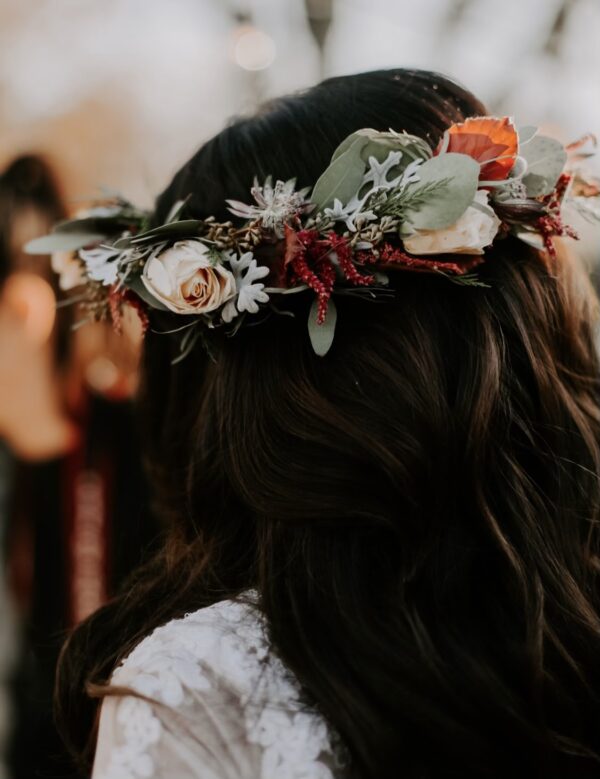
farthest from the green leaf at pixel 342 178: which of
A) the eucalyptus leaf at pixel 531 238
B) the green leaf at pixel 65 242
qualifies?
the green leaf at pixel 65 242

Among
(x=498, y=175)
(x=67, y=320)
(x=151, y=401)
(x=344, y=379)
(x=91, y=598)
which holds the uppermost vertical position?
(x=498, y=175)

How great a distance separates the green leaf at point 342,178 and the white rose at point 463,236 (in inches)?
3.8

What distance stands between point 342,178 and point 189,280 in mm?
231

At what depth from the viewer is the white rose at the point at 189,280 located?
111 centimetres

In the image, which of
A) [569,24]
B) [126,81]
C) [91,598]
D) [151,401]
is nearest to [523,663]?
[151,401]

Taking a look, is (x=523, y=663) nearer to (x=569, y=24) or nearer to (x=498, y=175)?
(x=498, y=175)

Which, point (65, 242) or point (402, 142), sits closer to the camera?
point (402, 142)

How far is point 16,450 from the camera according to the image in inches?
98.5

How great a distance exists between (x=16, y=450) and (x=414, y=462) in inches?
69.1

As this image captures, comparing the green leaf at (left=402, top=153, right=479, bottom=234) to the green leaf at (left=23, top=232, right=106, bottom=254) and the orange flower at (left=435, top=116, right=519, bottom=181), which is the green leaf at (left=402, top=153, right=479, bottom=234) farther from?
the green leaf at (left=23, top=232, right=106, bottom=254)

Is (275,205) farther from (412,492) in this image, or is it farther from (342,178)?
(412,492)

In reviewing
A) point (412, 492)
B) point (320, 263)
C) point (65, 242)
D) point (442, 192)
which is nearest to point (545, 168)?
point (442, 192)

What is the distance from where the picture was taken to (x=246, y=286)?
110cm

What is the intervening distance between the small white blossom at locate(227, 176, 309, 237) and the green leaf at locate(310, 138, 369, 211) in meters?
0.02
